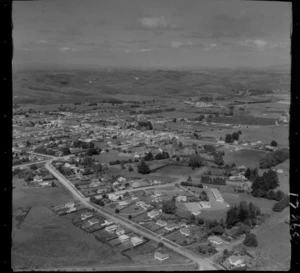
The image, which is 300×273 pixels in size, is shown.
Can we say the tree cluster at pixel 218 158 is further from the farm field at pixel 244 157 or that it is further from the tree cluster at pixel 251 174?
the tree cluster at pixel 251 174

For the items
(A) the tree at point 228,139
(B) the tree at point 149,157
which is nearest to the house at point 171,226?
(B) the tree at point 149,157

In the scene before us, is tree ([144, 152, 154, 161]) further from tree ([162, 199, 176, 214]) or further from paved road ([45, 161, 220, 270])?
tree ([162, 199, 176, 214])

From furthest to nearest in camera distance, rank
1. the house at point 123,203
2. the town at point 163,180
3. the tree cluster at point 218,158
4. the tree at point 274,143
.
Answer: the tree at point 274,143 < the tree cluster at point 218,158 < the house at point 123,203 < the town at point 163,180

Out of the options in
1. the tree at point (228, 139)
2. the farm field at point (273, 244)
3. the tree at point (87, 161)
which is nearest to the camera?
the farm field at point (273, 244)

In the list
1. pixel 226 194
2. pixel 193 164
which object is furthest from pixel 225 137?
pixel 226 194

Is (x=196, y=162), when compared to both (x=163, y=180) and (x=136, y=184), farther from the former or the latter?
(x=136, y=184)

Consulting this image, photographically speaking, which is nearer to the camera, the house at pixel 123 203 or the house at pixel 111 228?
the house at pixel 111 228

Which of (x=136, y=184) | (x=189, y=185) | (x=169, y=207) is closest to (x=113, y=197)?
(x=136, y=184)

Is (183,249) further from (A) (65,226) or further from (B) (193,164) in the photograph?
(B) (193,164)
